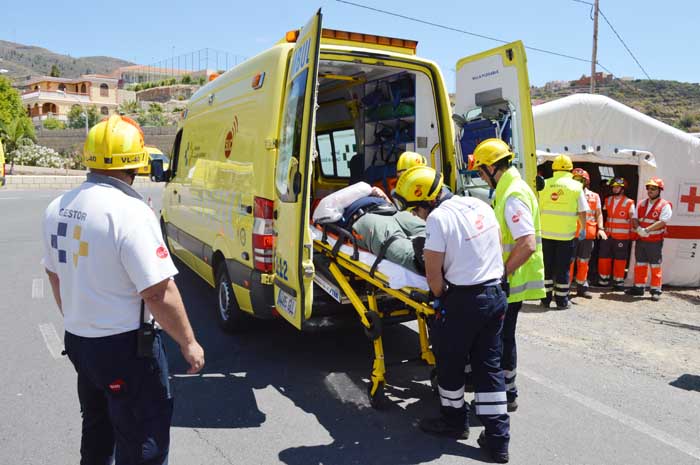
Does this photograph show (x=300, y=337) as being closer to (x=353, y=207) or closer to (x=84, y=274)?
(x=353, y=207)

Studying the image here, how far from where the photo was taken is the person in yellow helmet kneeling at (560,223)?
7.40 meters

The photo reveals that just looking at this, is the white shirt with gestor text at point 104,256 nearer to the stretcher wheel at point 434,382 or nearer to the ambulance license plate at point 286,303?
the ambulance license plate at point 286,303

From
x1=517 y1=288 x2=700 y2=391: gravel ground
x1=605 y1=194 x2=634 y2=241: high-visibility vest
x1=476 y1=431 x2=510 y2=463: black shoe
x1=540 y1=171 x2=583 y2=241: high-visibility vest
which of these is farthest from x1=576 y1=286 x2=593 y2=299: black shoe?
x1=476 y1=431 x2=510 y2=463: black shoe

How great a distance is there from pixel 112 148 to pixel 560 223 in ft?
20.8

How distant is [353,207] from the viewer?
4.53 meters

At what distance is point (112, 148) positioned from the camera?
7.70 ft

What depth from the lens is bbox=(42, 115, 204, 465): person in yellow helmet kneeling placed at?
7.23 feet

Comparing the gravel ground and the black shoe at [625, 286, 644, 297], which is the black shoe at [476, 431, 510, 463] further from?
the black shoe at [625, 286, 644, 297]

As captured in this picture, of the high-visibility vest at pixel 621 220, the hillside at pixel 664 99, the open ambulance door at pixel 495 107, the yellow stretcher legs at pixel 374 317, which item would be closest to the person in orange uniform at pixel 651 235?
the high-visibility vest at pixel 621 220

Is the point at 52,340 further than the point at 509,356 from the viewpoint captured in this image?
Yes

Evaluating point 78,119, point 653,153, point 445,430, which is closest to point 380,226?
point 445,430

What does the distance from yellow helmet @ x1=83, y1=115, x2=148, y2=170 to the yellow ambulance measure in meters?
1.63

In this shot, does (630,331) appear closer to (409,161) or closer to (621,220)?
(621,220)

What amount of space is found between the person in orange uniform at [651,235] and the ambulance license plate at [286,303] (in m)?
6.27
